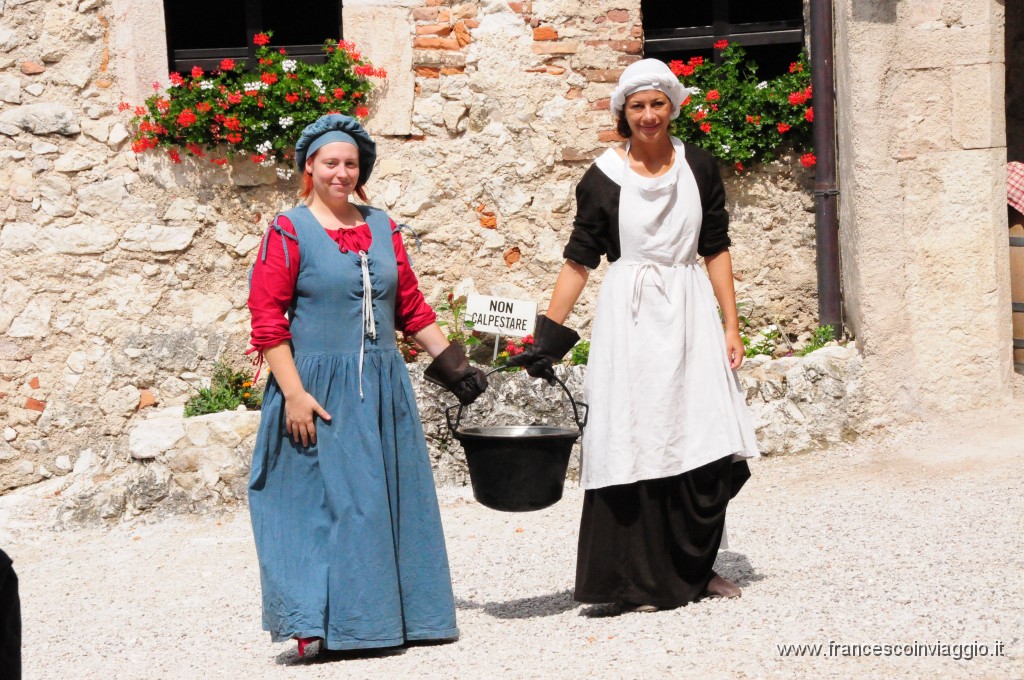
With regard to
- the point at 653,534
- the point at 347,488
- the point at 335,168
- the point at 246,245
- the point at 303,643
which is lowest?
the point at 303,643

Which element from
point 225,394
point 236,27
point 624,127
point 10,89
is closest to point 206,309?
point 225,394

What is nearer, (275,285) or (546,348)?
(275,285)

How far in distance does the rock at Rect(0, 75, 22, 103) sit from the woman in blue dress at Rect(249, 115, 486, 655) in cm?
391

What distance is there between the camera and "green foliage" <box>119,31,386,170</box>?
23.6 feet

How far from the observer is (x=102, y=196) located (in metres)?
7.37

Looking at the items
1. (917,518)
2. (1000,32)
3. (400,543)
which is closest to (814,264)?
(1000,32)

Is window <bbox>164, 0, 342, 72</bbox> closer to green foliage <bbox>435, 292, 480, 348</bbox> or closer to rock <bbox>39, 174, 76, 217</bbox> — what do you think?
rock <bbox>39, 174, 76, 217</bbox>

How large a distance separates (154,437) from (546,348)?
3.26 meters

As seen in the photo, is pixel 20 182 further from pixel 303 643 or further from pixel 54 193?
pixel 303 643

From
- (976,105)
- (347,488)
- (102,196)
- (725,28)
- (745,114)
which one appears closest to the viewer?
(347,488)

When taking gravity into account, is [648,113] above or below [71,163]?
below

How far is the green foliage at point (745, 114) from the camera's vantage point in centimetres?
711

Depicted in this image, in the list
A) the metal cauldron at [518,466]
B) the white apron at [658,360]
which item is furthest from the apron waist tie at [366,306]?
the white apron at [658,360]

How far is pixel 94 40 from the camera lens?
730 centimetres
